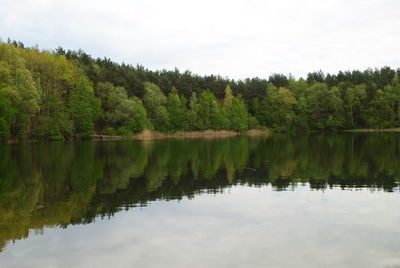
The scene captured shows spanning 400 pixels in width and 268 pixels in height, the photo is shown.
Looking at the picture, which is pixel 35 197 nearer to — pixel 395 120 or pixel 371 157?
pixel 371 157

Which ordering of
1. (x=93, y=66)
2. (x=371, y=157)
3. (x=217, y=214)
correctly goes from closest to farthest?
(x=217, y=214)
(x=371, y=157)
(x=93, y=66)

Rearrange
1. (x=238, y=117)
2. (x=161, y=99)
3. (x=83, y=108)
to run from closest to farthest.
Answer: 1. (x=83, y=108)
2. (x=161, y=99)
3. (x=238, y=117)

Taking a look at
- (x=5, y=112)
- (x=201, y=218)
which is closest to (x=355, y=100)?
(x=5, y=112)

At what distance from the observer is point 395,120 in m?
131

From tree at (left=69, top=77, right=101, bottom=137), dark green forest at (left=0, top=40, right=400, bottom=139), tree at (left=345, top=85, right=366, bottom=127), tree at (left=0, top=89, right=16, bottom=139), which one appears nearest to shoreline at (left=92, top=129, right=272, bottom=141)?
dark green forest at (left=0, top=40, right=400, bottom=139)

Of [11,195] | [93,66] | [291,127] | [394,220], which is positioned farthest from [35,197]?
[291,127]

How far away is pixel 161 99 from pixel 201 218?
96.2 m

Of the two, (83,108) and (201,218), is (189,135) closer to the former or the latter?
(83,108)

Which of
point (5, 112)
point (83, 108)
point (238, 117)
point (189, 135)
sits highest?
point (83, 108)

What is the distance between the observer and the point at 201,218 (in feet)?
58.8

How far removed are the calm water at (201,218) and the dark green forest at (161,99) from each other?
159 feet

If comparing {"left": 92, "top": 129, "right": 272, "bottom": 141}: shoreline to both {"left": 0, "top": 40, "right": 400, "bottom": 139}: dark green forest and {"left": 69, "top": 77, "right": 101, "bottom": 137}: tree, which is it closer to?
{"left": 0, "top": 40, "right": 400, "bottom": 139}: dark green forest

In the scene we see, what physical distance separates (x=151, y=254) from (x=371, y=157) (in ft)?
111

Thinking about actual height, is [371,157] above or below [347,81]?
below
